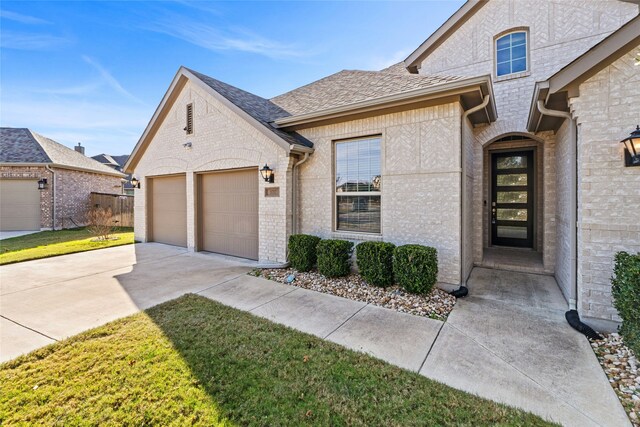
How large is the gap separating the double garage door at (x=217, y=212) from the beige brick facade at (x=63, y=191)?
9364mm

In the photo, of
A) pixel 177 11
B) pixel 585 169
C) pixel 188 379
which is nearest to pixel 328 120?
pixel 585 169

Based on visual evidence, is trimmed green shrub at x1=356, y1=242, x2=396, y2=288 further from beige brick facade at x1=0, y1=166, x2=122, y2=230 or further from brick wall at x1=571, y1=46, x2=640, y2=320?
beige brick facade at x1=0, y1=166, x2=122, y2=230

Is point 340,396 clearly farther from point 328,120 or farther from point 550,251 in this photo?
point 550,251

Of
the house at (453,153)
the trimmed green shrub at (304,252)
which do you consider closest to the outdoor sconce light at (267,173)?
the house at (453,153)

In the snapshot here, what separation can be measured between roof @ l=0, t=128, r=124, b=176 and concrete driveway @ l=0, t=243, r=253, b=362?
1073 centimetres

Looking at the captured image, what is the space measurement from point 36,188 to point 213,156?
1384 cm

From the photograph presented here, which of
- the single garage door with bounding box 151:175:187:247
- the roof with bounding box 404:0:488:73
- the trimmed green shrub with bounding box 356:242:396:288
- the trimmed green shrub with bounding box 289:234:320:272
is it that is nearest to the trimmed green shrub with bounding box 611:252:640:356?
the trimmed green shrub with bounding box 356:242:396:288

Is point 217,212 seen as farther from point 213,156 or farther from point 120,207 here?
point 120,207

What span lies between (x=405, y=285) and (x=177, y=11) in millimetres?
10890

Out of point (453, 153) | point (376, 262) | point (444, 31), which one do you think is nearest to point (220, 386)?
point (376, 262)

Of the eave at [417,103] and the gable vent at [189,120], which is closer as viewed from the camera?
the eave at [417,103]

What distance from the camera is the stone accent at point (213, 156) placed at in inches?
272

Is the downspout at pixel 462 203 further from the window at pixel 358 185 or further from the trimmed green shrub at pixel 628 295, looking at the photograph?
the trimmed green shrub at pixel 628 295

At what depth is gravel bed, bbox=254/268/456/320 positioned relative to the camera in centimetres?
445
